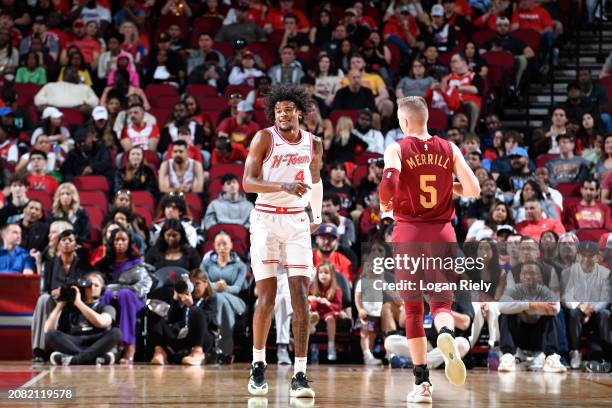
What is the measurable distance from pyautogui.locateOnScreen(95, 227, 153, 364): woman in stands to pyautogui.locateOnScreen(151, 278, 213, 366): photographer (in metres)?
0.25

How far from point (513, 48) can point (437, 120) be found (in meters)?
2.69

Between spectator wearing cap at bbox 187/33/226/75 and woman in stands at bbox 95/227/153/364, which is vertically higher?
spectator wearing cap at bbox 187/33/226/75

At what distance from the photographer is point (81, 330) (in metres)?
10.8

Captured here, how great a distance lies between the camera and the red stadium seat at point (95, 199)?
13164mm

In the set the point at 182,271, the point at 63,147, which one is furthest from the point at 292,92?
the point at 63,147

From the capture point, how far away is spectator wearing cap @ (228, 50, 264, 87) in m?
15.9

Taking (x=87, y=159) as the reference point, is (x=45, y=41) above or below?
above

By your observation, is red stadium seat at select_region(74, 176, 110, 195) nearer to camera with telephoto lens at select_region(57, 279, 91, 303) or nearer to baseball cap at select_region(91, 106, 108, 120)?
baseball cap at select_region(91, 106, 108, 120)

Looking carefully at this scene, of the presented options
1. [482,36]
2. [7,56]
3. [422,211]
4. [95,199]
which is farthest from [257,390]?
[482,36]

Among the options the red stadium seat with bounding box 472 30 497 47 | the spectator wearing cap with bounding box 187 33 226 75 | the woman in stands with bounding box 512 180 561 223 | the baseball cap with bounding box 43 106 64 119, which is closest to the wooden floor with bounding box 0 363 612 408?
the woman in stands with bounding box 512 180 561 223

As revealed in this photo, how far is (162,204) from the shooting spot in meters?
12.6

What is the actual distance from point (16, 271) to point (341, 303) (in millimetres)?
3653

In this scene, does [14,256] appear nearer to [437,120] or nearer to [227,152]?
[227,152]

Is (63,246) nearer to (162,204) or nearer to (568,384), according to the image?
(162,204)
